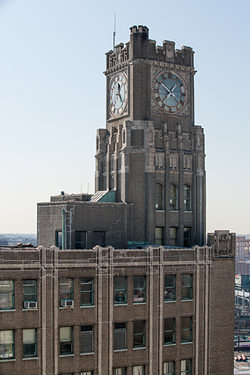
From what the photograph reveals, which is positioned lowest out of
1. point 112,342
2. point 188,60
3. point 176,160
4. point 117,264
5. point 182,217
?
point 112,342

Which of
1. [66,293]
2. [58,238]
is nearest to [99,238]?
[58,238]

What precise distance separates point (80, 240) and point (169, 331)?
11.1m

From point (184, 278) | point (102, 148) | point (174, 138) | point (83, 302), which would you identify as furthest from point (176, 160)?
point (83, 302)

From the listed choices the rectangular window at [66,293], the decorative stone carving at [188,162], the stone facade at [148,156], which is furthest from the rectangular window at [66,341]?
the decorative stone carving at [188,162]

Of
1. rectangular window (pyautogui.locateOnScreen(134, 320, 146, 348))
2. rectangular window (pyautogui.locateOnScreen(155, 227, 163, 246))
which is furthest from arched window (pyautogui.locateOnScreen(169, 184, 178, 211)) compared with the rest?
rectangular window (pyautogui.locateOnScreen(134, 320, 146, 348))

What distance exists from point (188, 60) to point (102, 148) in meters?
12.4

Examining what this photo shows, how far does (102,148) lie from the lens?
61.6 m

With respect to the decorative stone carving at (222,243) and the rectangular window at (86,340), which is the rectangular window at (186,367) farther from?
the decorative stone carving at (222,243)

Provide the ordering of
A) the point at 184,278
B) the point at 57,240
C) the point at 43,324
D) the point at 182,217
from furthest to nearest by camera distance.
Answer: the point at 182,217, the point at 57,240, the point at 184,278, the point at 43,324

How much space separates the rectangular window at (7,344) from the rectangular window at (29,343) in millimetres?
891

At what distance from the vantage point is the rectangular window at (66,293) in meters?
45.0

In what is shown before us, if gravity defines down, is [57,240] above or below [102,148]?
below

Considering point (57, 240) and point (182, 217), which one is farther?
point (182, 217)

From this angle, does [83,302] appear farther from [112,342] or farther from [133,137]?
[133,137]
